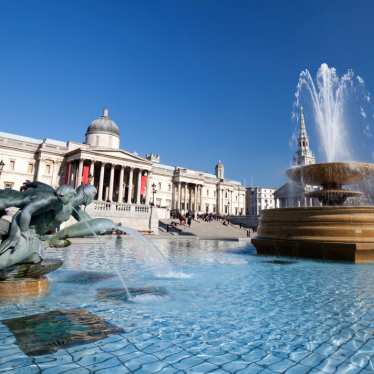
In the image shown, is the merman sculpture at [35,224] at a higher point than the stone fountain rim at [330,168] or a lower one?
lower

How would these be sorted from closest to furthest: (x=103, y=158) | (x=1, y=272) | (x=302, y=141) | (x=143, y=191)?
(x=1, y=272) → (x=103, y=158) → (x=143, y=191) → (x=302, y=141)

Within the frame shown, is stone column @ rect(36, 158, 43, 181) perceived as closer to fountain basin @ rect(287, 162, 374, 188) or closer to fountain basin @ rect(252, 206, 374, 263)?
fountain basin @ rect(287, 162, 374, 188)

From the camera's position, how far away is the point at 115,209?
3080 centimetres

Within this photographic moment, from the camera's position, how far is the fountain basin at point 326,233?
963 centimetres

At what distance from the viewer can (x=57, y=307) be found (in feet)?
13.4

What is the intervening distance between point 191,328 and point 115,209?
93.0 ft

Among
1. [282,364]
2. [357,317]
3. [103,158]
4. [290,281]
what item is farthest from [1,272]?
[103,158]

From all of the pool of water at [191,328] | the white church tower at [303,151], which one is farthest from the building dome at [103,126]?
the pool of water at [191,328]

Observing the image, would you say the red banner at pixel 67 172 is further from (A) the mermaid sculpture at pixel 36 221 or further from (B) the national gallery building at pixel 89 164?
(A) the mermaid sculpture at pixel 36 221

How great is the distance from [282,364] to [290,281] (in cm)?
416

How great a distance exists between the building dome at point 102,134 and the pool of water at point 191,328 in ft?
162

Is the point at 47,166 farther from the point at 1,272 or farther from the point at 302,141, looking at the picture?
the point at 302,141

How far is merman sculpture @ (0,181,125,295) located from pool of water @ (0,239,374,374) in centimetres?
58

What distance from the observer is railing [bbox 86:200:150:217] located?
2892cm
